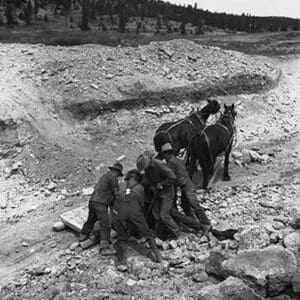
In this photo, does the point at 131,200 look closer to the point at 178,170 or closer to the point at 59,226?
the point at 178,170

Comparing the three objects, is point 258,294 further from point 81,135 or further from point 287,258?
point 81,135

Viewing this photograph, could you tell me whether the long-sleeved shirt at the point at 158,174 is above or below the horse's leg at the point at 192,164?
above

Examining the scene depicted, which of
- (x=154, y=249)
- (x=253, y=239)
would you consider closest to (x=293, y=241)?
(x=253, y=239)

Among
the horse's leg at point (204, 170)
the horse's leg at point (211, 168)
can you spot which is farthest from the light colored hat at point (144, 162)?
the horse's leg at point (211, 168)

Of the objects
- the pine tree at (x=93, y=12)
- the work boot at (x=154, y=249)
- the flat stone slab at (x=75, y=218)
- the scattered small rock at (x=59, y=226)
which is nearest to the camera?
the work boot at (x=154, y=249)

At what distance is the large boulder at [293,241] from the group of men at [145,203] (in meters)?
1.56

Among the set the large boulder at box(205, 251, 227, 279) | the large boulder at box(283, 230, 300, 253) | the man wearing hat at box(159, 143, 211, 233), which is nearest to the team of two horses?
the man wearing hat at box(159, 143, 211, 233)

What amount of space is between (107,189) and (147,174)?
765mm

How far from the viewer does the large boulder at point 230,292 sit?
612 cm

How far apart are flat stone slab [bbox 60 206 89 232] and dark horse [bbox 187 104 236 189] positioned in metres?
2.74

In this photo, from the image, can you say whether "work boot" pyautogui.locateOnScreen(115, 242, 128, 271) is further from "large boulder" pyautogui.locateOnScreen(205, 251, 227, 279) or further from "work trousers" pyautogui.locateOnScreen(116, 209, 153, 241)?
"large boulder" pyautogui.locateOnScreen(205, 251, 227, 279)

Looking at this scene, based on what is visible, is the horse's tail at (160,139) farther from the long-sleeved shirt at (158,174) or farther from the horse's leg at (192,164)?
the long-sleeved shirt at (158,174)

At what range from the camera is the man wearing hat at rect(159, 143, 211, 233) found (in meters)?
8.55

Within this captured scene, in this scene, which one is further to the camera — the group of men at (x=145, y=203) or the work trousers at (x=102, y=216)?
the work trousers at (x=102, y=216)
